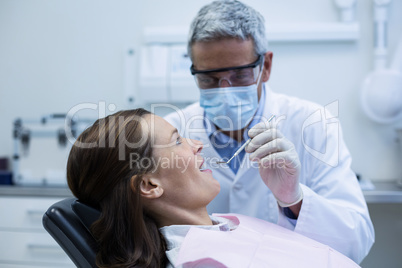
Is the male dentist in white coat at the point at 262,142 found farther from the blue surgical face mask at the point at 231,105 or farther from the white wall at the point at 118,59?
the white wall at the point at 118,59

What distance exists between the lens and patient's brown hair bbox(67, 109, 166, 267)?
44.1 inches

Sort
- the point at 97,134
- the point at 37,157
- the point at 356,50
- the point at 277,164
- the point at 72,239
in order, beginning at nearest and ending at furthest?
the point at 72,239
the point at 97,134
the point at 277,164
the point at 356,50
the point at 37,157

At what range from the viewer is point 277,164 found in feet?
4.32

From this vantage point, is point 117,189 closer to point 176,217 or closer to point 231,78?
point 176,217

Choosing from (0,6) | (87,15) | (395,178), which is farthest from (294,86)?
(0,6)

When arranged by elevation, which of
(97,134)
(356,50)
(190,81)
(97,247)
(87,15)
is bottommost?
(97,247)

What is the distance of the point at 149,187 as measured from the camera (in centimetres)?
124

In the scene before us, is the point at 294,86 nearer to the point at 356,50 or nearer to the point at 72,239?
the point at 356,50

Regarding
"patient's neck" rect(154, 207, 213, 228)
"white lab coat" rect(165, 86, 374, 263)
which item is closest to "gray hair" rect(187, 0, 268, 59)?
"white lab coat" rect(165, 86, 374, 263)

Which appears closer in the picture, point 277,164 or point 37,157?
point 277,164

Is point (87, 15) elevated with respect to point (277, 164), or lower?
elevated

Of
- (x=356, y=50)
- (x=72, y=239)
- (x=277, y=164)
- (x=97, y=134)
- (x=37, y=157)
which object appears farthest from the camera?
(x=37, y=157)

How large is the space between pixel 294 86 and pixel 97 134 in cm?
167

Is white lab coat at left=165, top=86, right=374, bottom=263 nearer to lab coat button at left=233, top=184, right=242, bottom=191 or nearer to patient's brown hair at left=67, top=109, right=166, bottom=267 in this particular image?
lab coat button at left=233, top=184, right=242, bottom=191
